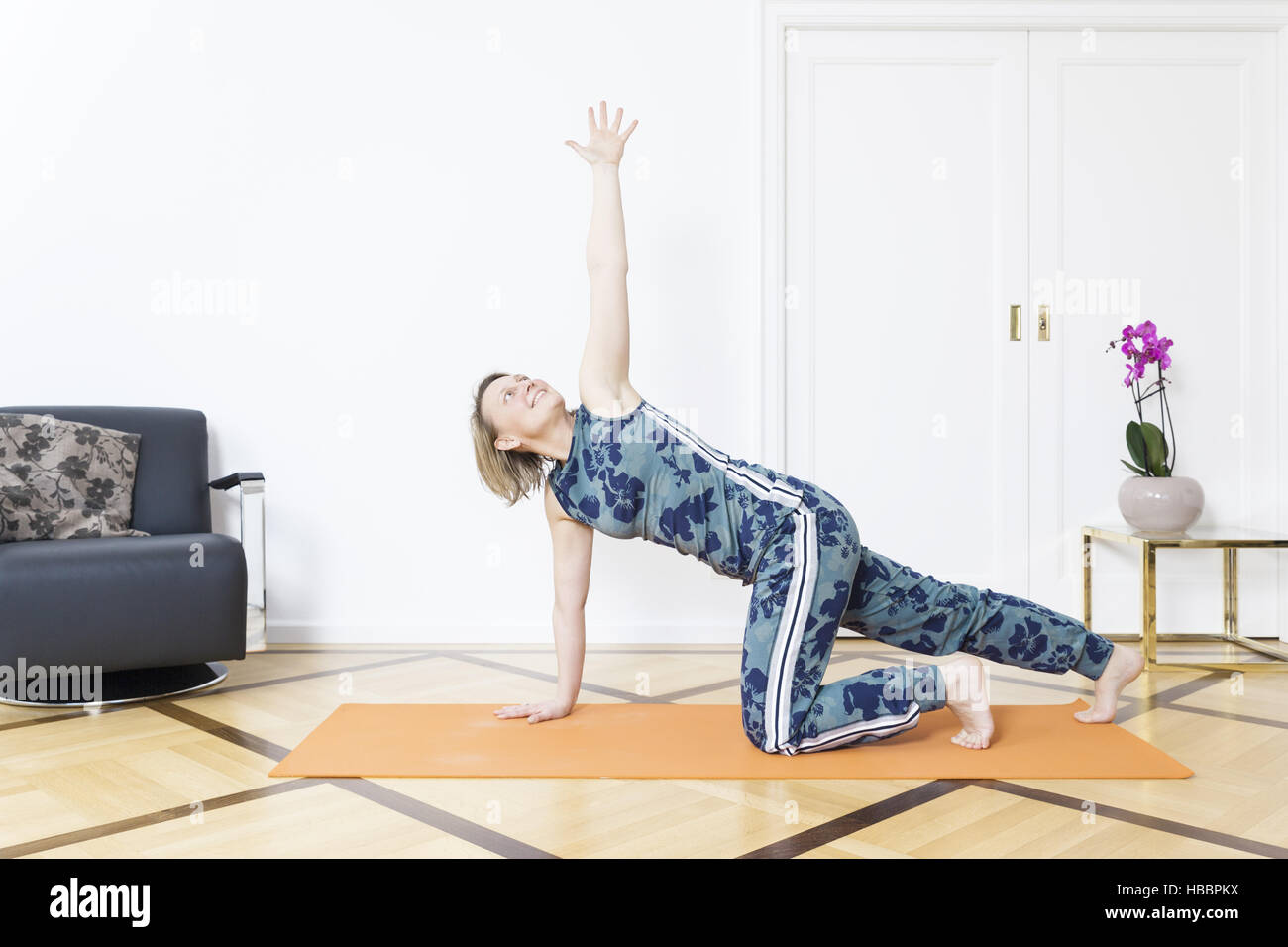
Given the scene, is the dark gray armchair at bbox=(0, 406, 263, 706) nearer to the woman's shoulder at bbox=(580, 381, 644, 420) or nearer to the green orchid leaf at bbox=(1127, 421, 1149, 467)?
the woman's shoulder at bbox=(580, 381, 644, 420)

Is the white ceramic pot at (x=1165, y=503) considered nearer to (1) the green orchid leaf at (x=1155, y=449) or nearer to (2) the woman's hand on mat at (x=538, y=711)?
(1) the green orchid leaf at (x=1155, y=449)

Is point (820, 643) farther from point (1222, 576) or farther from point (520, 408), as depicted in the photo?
point (1222, 576)

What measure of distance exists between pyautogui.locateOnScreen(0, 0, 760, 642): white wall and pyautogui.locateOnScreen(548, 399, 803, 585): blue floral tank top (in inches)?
54.5

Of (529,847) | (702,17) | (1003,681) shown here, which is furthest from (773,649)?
(702,17)

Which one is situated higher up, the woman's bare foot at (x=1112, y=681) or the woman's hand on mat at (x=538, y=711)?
the woman's bare foot at (x=1112, y=681)

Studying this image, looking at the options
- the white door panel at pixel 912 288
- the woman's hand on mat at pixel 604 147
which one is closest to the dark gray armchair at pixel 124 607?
the woman's hand on mat at pixel 604 147

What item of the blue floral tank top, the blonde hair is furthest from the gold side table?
the blonde hair

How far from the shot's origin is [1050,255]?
137 inches

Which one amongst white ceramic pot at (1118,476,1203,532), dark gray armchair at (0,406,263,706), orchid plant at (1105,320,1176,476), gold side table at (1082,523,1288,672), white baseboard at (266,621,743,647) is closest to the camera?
dark gray armchair at (0,406,263,706)

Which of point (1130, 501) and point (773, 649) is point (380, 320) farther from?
point (1130, 501)

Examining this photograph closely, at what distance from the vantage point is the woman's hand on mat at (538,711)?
2.25 m

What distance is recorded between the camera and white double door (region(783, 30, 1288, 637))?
11.4ft

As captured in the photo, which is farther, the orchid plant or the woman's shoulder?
the orchid plant
